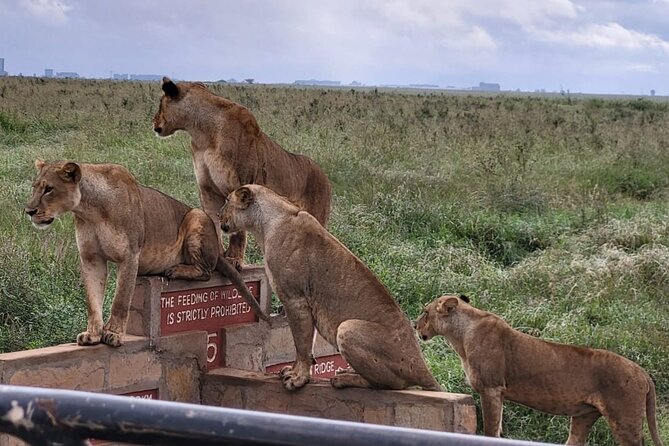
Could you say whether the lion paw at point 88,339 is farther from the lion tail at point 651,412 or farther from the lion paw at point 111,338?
the lion tail at point 651,412

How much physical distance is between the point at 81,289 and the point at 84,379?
389 centimetres

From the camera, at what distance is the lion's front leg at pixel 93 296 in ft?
20.2

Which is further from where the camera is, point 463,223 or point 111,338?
point 463,223

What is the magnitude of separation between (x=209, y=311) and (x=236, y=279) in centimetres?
27

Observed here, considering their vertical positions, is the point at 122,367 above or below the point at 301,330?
below

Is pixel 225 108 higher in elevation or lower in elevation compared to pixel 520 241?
higher

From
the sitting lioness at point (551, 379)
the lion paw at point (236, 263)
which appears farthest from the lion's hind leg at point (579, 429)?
the lion paw at point (236, 263)

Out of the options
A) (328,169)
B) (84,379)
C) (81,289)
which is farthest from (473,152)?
(84,379)

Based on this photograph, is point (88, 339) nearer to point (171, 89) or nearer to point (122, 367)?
point (122, 367)

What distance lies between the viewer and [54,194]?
19.9 feet

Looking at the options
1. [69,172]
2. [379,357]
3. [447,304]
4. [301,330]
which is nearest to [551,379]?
[447,304]

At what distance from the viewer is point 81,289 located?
9867 millimetres

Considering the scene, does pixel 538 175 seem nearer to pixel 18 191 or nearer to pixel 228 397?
pixel 18 191

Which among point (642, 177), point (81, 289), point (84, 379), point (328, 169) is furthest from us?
point (642, 177)
